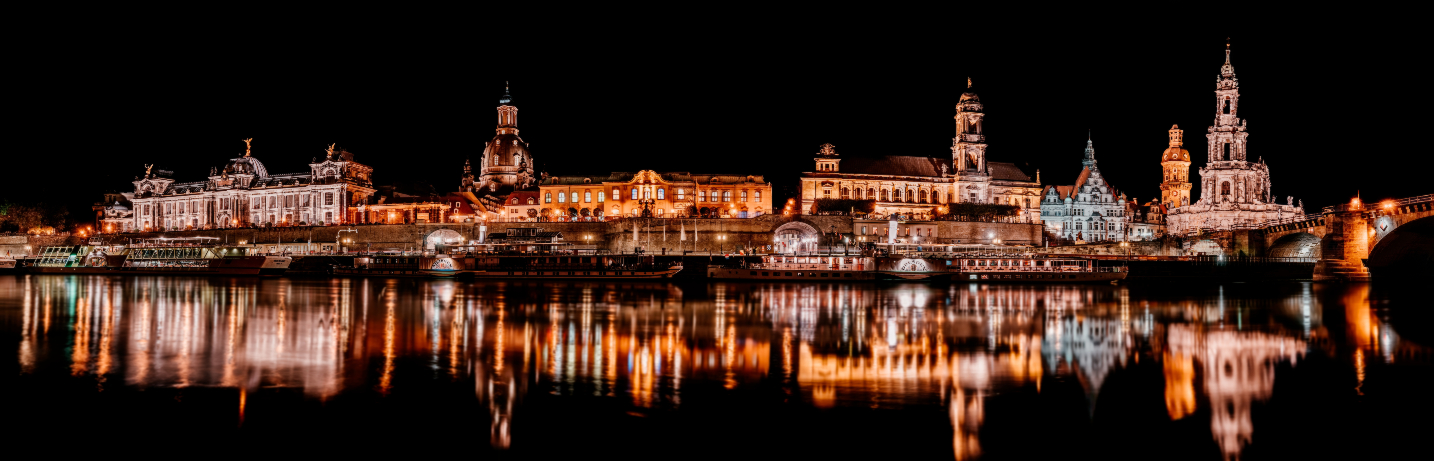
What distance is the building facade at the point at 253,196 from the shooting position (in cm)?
9288

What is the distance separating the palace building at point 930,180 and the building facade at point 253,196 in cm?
4335

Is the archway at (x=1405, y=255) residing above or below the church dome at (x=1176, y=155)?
below

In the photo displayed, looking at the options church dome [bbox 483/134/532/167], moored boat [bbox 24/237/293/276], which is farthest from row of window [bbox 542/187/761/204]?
moored boat [bbox 24/237/293/276]

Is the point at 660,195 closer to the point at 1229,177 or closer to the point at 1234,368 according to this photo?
the point at 1229,177

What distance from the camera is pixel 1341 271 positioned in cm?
5216

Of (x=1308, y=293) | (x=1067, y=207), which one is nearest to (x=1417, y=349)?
(x=1308, y=293)

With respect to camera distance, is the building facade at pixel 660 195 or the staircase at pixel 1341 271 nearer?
the staircase at pixel 1341 271

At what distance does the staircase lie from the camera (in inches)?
2034

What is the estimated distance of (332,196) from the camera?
3654 inches

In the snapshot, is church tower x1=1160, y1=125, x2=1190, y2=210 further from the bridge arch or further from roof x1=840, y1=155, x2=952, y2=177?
the bridge arch

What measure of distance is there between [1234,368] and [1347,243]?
→ 4184 cm

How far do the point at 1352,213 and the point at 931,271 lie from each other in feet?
72.6

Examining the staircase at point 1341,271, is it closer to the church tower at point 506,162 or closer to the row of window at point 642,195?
the row of window at point 642,195

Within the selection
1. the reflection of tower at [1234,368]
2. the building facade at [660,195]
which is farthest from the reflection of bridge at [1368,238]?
the building facade at [660,195]
